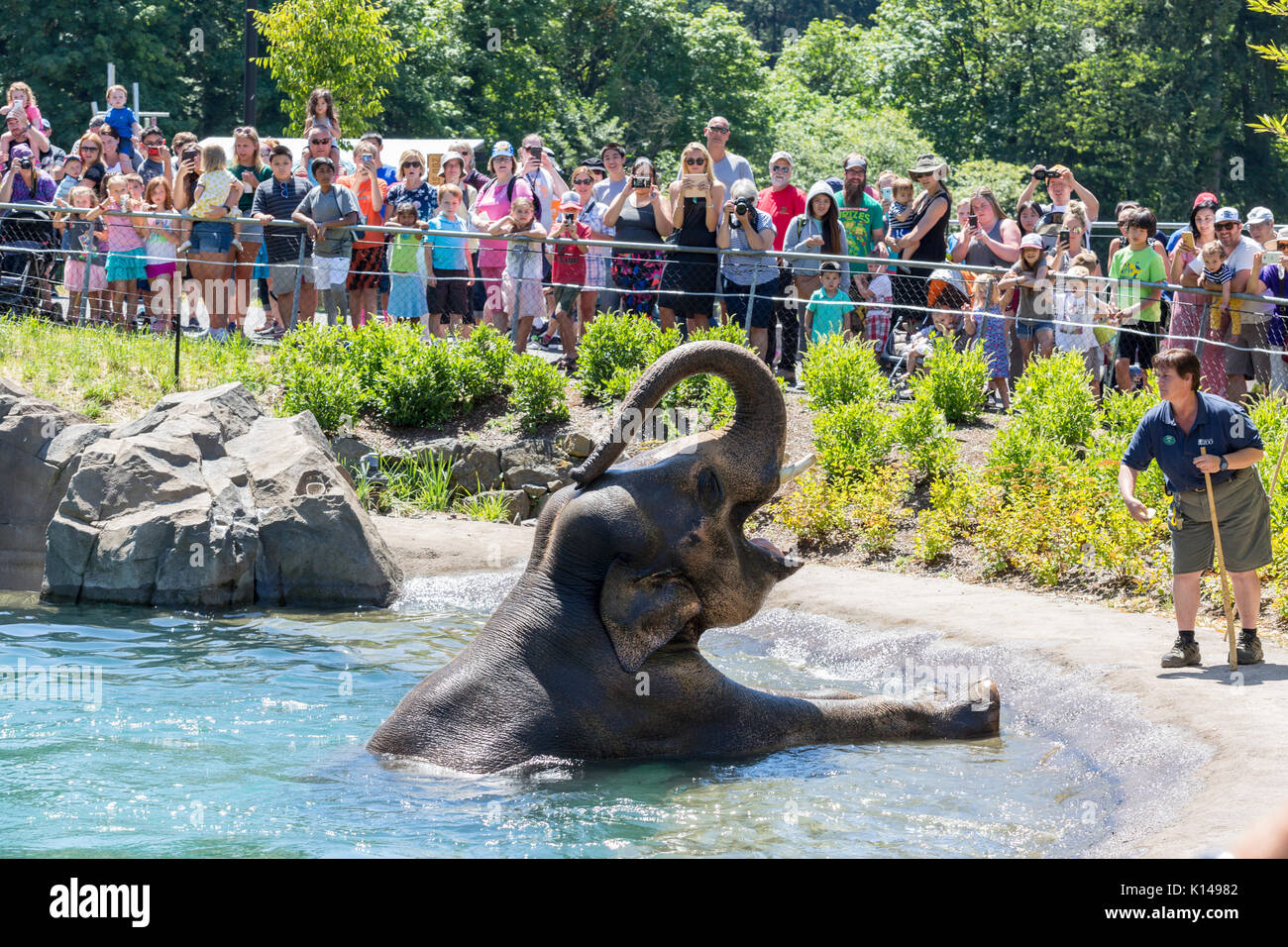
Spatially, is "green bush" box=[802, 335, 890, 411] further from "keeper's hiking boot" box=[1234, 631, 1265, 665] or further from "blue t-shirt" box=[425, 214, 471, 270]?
"keeper's hiking boot" box=[1234, 631, 1265, 665]

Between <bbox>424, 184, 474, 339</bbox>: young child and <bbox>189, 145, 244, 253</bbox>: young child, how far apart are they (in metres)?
2.09

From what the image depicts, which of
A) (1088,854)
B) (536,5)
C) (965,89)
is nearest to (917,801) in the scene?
(1088,854)

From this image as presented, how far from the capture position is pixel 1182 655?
25.1ft

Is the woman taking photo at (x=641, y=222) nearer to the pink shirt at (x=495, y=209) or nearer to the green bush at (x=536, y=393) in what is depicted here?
the pink shirt at (x=495, y=209)

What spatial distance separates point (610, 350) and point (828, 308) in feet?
7.45

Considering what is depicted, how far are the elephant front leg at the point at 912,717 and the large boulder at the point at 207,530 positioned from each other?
177 inches

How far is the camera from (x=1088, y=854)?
5.26 meters

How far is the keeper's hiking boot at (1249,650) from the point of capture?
7.85 m

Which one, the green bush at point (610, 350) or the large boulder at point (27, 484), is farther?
the green bush at point (610, 350)

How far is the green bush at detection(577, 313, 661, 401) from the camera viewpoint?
1411 centimetres

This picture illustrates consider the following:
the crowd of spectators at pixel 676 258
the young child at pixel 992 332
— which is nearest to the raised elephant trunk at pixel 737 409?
the crowd of spectators at pixel 676 258

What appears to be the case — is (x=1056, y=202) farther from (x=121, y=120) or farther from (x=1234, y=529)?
(x=121, y=120)

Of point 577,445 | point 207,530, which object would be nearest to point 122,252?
point 577,445

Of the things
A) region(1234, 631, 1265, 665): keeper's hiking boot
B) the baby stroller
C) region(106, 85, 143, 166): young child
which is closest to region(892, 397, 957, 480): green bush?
region(1234, 631, 1265, 665): keeper's hiking boot
